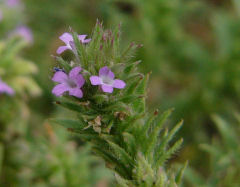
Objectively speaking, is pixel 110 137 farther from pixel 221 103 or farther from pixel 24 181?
pixel 221 103

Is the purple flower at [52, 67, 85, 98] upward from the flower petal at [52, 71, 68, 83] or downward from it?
downward

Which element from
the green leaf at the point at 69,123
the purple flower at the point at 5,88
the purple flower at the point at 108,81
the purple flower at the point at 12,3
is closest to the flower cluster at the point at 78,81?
the purple flower at the point at 108,81

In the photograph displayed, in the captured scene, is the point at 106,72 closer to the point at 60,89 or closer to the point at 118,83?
the point at 118,83

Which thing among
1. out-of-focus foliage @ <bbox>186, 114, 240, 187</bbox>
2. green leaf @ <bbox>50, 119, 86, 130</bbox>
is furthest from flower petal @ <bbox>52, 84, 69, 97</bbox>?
out-of-focus foliage @ <bbox>186, 114, 240, 187</bbox>

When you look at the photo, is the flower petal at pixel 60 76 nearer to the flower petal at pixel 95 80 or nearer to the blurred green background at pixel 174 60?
the flower petal at pixel 95 80

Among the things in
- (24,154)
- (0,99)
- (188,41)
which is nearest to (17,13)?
(0,99)

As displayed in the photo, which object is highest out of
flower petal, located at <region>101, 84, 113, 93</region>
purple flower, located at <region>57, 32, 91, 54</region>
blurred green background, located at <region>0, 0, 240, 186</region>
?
blurred green background, located at <region>0, 0, 240, 186</region>

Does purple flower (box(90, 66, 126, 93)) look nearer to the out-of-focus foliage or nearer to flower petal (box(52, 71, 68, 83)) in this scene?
flower petal (box(52, 71, 68, 83))
